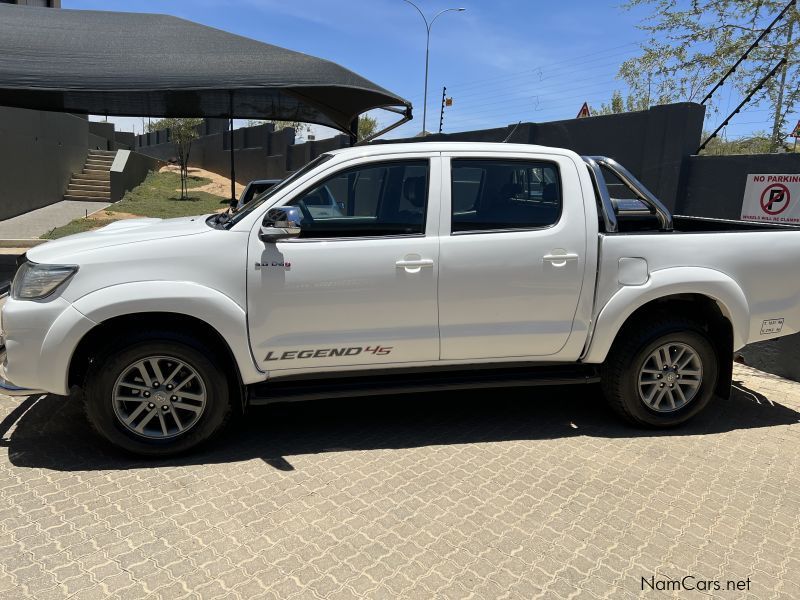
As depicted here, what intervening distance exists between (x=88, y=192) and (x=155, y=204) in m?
2.19

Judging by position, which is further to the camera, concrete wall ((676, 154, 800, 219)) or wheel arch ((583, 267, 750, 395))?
concrete wall ((676, 154, 800, 219))

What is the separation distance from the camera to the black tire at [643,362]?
4.02 meters

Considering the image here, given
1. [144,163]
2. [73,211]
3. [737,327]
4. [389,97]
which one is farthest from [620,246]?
[144,163]

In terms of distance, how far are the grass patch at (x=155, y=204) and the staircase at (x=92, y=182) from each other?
73 cm

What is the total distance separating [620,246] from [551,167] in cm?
70

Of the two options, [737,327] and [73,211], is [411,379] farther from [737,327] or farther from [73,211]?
[73,211]

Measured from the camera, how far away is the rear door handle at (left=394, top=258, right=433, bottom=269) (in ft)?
12.0

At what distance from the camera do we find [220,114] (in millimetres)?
9836

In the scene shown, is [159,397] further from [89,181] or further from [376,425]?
[89,181]

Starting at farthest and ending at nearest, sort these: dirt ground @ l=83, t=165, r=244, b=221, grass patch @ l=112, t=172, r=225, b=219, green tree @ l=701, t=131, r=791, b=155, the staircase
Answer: the staircase → grass patch @ l=112, t=172, r=225, b=219 → dirt ground @ l=83, t=165, r=244, b=221 → green tree @ l=701, t=131, r=791, b=155

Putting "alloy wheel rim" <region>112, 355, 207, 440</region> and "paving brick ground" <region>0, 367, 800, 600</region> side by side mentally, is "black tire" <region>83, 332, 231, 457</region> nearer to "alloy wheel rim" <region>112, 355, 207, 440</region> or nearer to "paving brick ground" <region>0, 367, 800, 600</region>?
"alloy wheel rim" <region>112, 355, 207, 440</region>

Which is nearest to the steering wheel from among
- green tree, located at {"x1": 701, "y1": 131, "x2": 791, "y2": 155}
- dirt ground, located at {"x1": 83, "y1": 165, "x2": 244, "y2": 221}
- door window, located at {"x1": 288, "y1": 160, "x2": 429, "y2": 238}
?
door window, located at {"x1": 288, "y1": 160, "x2": 429, "y2": 238}

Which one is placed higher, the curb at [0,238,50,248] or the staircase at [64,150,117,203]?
the staircase at [64,150,117,203]

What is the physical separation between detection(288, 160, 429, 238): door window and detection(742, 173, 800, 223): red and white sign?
416 centimetres
